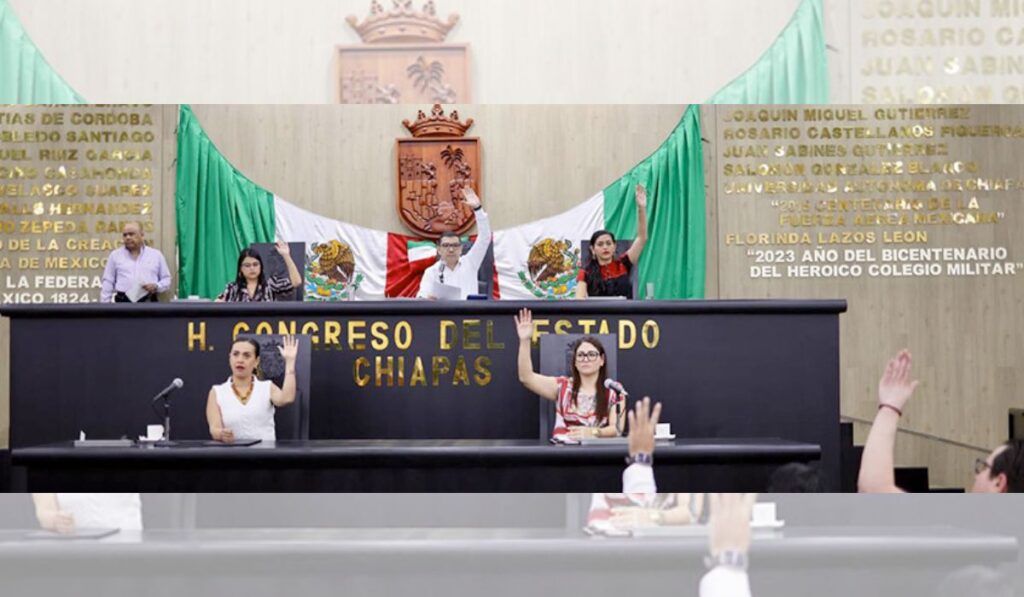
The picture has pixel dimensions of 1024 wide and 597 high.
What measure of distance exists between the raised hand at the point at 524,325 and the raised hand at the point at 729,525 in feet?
13.0

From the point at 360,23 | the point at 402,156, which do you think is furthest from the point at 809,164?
the point at 360,23

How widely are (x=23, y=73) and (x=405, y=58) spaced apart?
3148mm

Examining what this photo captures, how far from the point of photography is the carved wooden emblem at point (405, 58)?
11.0 meters

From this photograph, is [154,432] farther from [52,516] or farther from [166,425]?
[52,516]

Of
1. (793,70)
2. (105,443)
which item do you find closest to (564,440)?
(105,443)

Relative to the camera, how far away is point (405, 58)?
36.4 feet

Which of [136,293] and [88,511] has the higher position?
[136,293]

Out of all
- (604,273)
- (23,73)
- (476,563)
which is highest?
(23,73)

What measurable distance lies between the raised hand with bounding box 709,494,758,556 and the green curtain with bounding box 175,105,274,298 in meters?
8.01

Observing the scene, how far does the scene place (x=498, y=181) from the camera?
955 centimetres

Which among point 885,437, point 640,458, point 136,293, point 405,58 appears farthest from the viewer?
point 405,58

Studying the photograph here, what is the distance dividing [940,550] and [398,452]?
3632mm

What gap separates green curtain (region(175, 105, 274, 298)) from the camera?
30.3ft

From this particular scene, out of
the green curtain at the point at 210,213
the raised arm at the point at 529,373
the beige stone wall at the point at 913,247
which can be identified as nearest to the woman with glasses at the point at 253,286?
the raised arm at the point at 529,373
